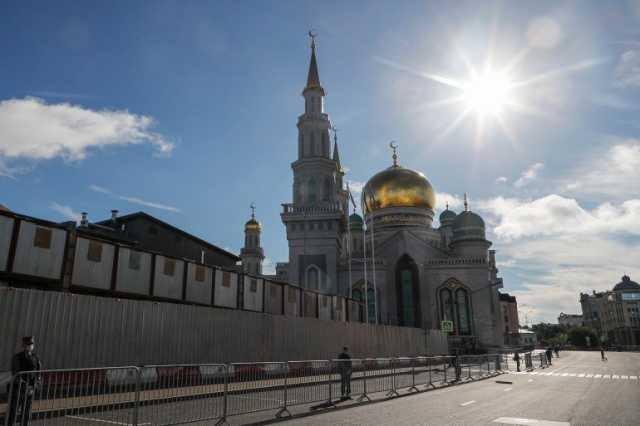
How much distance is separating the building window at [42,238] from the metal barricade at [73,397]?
368 inches

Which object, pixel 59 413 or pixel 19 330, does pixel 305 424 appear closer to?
pixel 59 413

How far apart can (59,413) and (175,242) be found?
32.1 meters

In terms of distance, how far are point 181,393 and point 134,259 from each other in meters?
11.4

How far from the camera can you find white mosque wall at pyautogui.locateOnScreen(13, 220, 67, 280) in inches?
636

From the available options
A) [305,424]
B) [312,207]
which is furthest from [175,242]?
[305,424]

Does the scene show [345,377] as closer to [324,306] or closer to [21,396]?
[21,396]

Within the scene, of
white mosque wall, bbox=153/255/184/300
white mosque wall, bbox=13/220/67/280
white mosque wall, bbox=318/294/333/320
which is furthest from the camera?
white mosque wall, bbox=318/294/333/320

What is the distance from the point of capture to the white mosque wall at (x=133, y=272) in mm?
19330

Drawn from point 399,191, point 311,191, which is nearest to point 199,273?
point 311,191

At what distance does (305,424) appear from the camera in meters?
9.98

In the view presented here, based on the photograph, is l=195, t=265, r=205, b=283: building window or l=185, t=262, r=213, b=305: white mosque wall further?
l=195, t=265, r=205, b=283: building window

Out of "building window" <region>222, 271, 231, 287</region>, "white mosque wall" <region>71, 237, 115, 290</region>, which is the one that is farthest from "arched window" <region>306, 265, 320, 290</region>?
"white mosque wall" <region>71, 237, 115, 290</region>

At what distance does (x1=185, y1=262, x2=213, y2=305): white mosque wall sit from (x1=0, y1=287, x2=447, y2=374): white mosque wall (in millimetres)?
4266

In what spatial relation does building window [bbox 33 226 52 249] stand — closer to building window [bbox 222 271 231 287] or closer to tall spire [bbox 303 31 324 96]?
building window [bbox 222 271 231 287]
